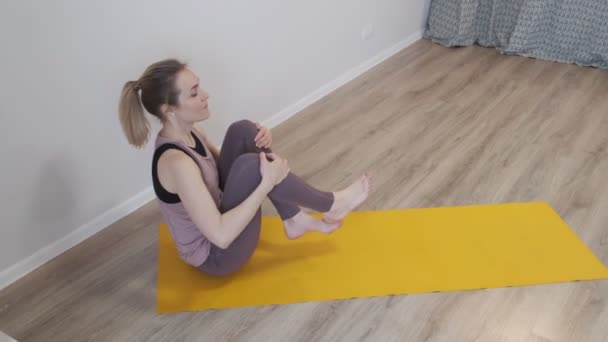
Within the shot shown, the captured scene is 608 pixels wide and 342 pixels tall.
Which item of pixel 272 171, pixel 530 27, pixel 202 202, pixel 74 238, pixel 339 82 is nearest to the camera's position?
pixel 202 202

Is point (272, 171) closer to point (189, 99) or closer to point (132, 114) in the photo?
point (189, 99)

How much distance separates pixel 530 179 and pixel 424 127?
2.05 feet

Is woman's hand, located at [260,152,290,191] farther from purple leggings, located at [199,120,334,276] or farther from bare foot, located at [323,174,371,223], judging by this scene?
bare foot, located at [323,174,371,223]

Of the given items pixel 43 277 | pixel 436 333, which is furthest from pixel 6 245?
pixel 436 333

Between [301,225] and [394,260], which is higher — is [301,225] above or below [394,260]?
above

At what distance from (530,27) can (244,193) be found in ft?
9.13

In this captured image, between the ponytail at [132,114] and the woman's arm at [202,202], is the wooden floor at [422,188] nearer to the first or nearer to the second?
the woman's arm at [202,202]

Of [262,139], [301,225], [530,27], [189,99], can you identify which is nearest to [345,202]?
[301,225]

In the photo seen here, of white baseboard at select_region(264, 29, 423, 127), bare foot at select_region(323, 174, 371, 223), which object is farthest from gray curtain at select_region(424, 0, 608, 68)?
bare foot at select_region(323, 174, 371, 223)

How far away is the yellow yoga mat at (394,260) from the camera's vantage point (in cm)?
176

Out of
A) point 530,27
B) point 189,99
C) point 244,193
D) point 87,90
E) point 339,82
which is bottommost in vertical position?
point 339,82

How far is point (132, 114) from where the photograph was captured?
4.96 ft

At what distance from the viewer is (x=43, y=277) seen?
185cm

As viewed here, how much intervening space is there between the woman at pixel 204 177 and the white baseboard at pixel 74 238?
1.73 ft
